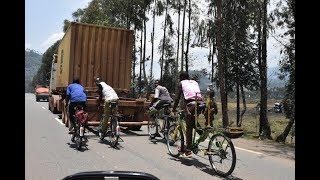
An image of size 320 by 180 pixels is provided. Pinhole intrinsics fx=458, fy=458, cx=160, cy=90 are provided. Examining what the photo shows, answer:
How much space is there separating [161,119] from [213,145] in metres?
4.34

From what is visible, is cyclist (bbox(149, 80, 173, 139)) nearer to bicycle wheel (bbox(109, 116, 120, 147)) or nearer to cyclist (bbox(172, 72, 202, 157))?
bicycle wheel (bbox(109, 116, 120, 147))

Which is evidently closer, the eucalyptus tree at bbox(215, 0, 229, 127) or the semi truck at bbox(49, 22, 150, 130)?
the semi truck at bbox(49, 22, 150, 130)

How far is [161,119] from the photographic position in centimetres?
→ 1290

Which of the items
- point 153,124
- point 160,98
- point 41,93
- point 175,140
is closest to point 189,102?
point 175,140

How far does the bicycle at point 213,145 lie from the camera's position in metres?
8.19

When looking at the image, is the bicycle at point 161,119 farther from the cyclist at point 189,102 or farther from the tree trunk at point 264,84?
the tree trunk at point 264,84

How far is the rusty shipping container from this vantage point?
16.3 m

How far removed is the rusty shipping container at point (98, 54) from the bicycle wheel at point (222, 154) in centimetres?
862

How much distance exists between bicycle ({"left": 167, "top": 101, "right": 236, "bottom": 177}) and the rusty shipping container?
6888 millimetres

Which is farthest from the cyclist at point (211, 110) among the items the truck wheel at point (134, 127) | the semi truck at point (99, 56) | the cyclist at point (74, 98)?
the truck wheel at point (134, 127)

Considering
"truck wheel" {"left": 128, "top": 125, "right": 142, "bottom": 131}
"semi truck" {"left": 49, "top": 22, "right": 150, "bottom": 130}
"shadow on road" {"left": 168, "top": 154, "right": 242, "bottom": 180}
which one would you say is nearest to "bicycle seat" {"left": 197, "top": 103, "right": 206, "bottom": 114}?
"shadow on road" {"left": 168, "top": 154, "right": 242, "bottom": 180}

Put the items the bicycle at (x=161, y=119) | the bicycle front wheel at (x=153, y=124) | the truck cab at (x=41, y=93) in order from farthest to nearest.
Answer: the truck cab at (x=41, y=93), the bicycle front wheel at (x=153, y=124), the bicycle at (x=161, y=119)

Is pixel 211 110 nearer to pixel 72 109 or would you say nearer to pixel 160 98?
pixel 160 98
